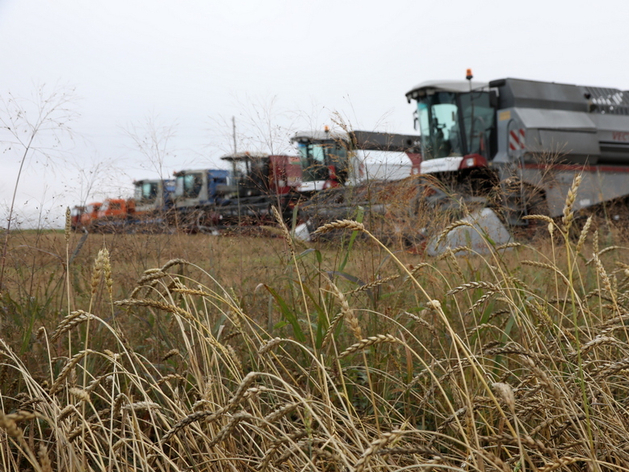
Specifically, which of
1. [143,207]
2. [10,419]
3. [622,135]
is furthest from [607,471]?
[622,135]

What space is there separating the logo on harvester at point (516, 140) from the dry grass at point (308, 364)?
7.14 m

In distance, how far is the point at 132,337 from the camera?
2.57m

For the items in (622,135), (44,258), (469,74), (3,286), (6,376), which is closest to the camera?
(6,376)

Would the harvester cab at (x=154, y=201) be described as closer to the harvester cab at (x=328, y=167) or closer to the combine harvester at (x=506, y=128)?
the harvester cab at (x=328, y=167)

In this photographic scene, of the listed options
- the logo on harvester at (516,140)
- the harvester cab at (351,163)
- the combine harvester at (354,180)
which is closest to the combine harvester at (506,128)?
the logo on harvester at (516,140)

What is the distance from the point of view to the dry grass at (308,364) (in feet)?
3.66

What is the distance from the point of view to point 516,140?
10086mm

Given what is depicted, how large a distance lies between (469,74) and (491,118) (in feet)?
3.11

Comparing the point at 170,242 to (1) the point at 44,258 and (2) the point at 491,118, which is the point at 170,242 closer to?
(1) the point at 44,258

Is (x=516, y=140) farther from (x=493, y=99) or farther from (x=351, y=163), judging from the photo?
(x=351, y=163)

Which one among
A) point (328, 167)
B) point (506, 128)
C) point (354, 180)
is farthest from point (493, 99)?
point (354, 180)

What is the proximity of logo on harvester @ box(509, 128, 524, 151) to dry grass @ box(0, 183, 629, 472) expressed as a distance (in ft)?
23.4

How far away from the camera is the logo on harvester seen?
1004 centimetres

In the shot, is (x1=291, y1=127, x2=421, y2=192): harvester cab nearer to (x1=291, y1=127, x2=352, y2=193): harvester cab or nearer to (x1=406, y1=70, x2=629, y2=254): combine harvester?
(x1=291, y1=127, x2=352, y2=193): harvester cab
